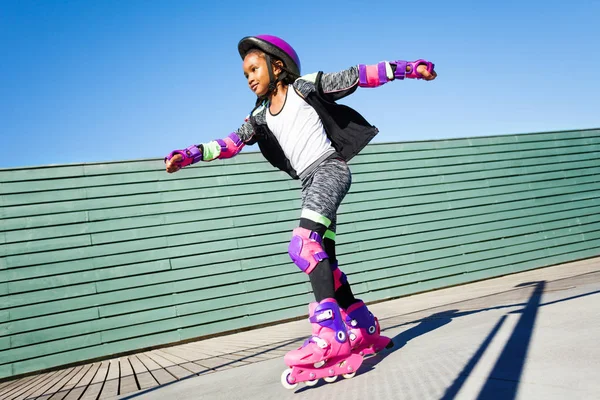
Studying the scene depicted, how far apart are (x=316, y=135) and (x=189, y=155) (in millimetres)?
728

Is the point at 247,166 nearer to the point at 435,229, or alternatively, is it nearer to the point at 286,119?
the point at 435,229

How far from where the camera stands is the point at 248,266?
573 centimetres

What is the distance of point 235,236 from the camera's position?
577cm

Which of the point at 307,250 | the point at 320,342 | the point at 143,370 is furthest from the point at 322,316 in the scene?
the point at 143,370

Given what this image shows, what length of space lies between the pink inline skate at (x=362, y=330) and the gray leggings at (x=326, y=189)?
451 mm

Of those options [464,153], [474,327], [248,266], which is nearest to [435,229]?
[464,153]

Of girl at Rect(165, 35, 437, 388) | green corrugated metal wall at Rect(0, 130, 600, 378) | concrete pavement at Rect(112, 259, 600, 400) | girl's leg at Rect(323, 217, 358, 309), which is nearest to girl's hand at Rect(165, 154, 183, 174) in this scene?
girl at Rect(165, 35, 437, 388)

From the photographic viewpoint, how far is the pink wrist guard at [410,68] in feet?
7.08

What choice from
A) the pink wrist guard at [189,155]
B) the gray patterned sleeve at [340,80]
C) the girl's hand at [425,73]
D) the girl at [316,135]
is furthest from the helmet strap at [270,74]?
the girl's hand at [425,73]

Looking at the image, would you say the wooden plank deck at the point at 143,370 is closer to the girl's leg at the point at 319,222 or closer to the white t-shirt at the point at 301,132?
the girl's leg at the point at 319,222

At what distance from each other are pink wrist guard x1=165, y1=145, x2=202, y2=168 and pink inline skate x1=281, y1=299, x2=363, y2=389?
108cm

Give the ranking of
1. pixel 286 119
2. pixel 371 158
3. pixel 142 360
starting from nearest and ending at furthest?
pixel 286 119, pixel 142 360, pixel 371 158

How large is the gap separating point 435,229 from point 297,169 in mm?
5002

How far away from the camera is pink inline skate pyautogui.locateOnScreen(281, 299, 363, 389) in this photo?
1.82 metres
